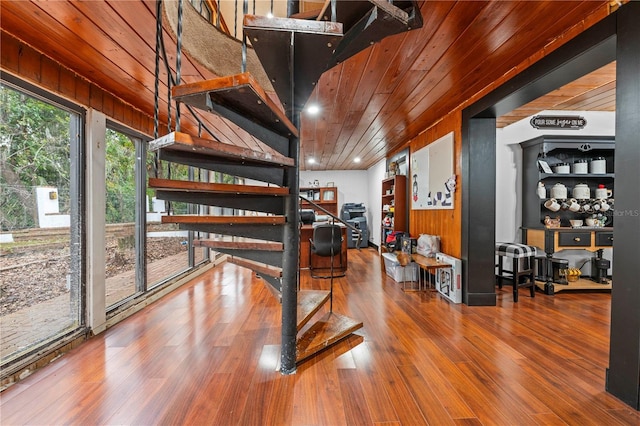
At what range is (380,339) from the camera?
93.0 inches

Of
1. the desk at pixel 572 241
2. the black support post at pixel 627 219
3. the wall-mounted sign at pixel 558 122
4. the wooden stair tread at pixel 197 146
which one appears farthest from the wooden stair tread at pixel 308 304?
the wall-mounted sign at pixel 558 122

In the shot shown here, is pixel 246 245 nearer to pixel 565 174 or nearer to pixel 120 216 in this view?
Result: pixel 120 216

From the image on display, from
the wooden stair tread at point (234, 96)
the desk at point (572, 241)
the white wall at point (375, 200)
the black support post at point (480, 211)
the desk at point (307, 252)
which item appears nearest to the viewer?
the wooden stair tread at point (234, 96)

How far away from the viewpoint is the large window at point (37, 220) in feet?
6.12

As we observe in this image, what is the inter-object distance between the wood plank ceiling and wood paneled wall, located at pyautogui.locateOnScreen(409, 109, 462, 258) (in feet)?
0.86

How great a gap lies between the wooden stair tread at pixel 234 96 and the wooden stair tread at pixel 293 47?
0.89ft

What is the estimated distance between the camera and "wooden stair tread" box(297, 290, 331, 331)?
213 centimetres

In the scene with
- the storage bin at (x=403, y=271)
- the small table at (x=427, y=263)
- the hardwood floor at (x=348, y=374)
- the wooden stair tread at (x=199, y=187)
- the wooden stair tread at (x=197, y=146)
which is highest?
the wooden stair tread at (x=197, y=146)

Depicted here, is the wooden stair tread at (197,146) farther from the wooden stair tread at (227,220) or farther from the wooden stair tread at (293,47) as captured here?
the wooden stair tread at (293,47)

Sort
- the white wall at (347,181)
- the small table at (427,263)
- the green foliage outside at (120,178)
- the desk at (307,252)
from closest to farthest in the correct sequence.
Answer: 1. the green foliage outside at (120,178)
2. the small table at (427,263)
3. the desk at (307,252)
4. the white wall at (347,181)

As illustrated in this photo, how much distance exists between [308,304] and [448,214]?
2.32 meters

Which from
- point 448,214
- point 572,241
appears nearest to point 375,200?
point 448,214

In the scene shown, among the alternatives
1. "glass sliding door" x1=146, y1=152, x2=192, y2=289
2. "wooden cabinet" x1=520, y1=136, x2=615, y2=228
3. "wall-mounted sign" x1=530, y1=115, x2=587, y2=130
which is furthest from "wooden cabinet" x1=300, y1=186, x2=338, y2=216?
"wall-mounted sign" x1=530, y1=115, x2=587, y2=130

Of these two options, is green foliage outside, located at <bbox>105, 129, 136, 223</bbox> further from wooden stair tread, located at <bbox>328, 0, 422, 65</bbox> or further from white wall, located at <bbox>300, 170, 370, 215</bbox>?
white wall, located at <bbox>300, 170, 370, 215</bbox>
